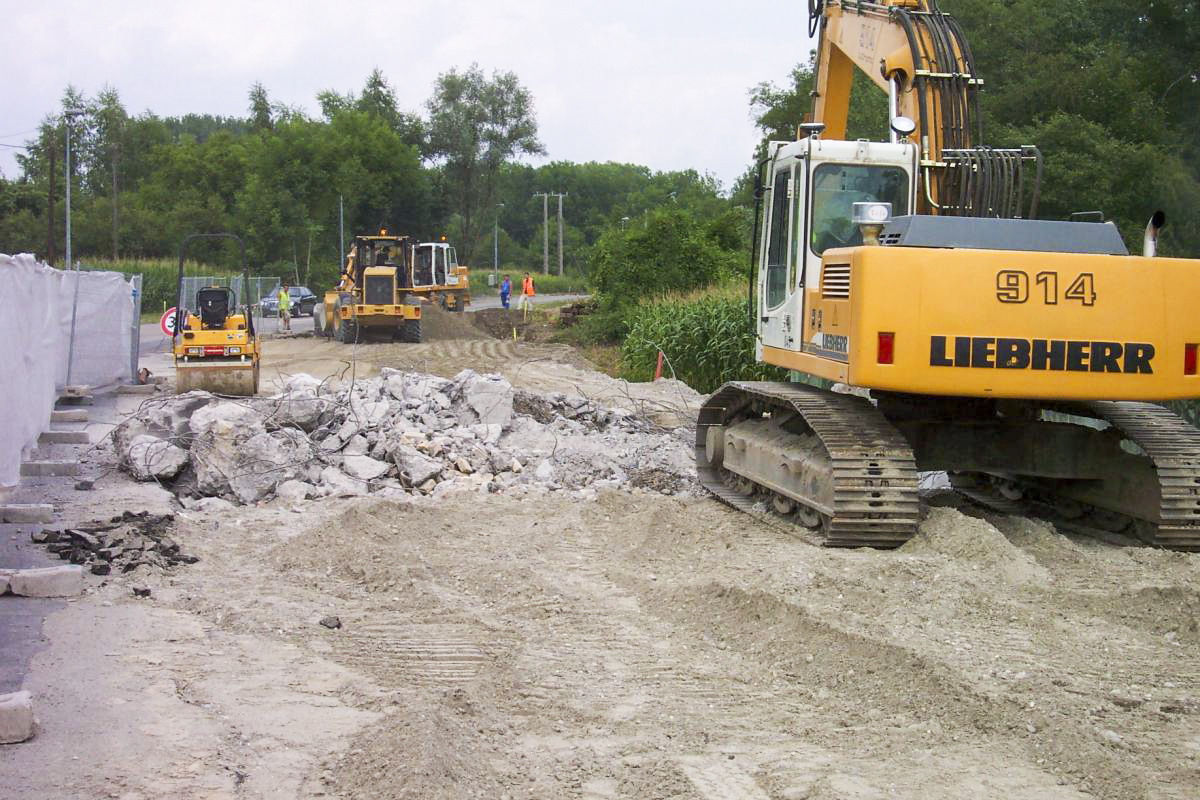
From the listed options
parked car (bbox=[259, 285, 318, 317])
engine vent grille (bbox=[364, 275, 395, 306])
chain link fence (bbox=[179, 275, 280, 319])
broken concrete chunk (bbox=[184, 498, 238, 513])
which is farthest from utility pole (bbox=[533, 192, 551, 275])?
broken concrete chunk (bbox=[184, 498, 238, 513])

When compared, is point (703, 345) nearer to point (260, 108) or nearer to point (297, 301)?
point (297, 301)

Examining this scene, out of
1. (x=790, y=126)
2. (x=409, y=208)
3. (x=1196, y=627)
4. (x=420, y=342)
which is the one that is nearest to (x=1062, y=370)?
(x=1196, y=627)

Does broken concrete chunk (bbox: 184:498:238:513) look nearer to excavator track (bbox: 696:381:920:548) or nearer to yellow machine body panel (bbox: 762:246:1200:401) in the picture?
excavator track (bbox: 696:381:920:548)

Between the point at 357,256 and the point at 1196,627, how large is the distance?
2974 cm

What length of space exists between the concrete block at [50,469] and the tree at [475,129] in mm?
73625

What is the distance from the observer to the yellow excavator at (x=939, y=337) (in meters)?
8.53

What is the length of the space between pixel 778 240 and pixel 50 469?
6.95 metres

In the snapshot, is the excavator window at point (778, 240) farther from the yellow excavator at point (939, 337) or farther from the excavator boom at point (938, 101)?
the excavator boom at point (938, 101)

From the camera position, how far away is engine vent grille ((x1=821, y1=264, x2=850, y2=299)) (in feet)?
29.7

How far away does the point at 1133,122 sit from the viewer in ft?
84.2

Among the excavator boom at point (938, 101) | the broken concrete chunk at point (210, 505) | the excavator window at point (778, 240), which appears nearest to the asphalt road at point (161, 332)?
the broken concrete chunk at point (210, 505)

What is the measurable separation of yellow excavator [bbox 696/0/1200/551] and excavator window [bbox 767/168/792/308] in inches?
1.0

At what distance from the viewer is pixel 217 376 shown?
19.0m

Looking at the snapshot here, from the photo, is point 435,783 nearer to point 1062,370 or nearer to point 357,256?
point 1062,370
